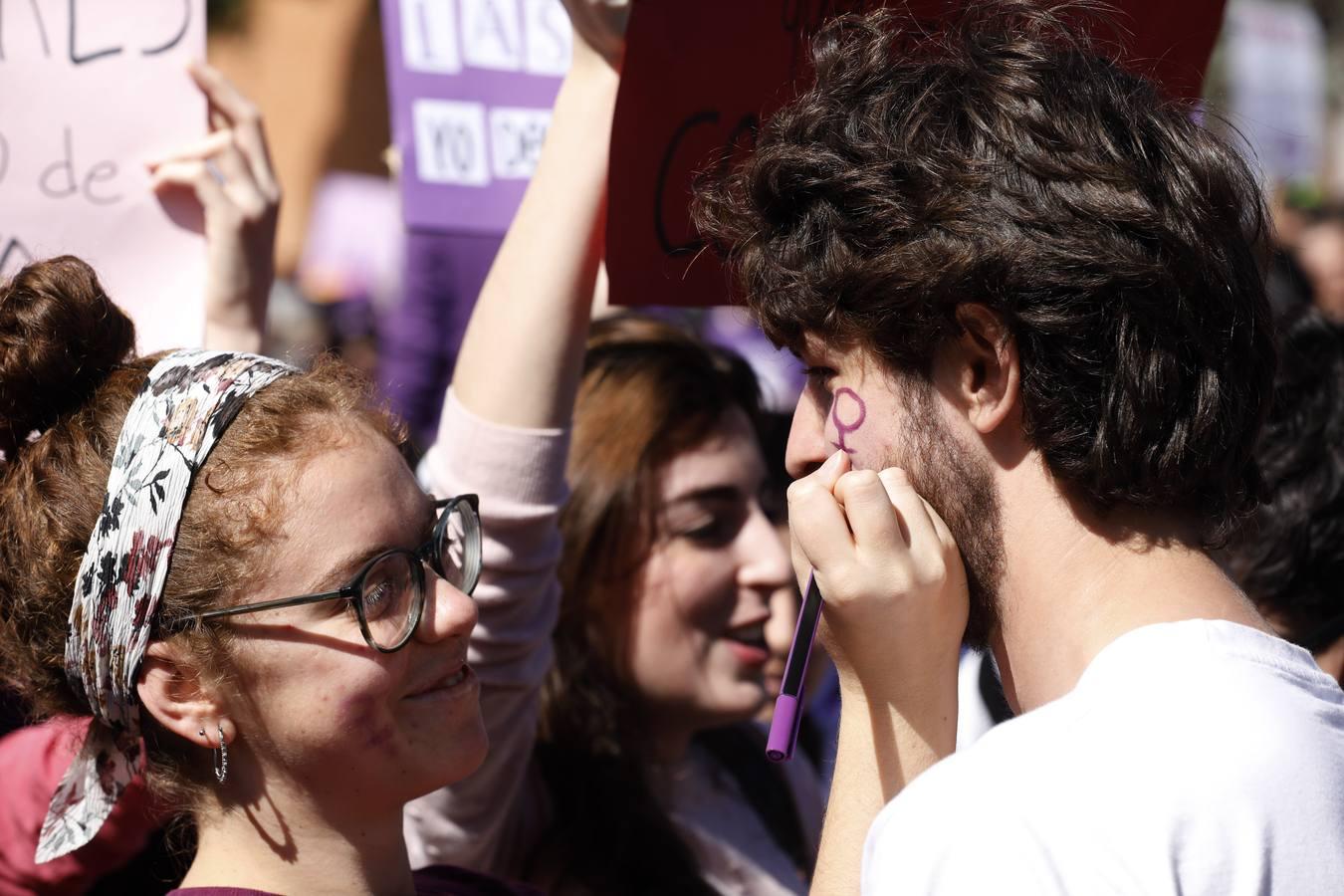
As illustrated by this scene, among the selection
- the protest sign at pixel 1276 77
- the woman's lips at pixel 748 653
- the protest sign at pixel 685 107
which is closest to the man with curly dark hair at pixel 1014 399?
the protest sign at pixel 685 107

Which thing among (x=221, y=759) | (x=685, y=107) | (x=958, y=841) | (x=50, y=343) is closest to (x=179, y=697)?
(x=221, y=759)

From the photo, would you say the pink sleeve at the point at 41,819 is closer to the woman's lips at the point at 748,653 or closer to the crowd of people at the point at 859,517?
the crowd of people at the point at 859,517

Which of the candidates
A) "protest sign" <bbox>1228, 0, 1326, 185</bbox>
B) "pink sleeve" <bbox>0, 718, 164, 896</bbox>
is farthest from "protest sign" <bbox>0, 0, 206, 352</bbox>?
"protest sign" <bbox>1228, 0, 1326, 185</bbox>

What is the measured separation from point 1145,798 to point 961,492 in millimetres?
413

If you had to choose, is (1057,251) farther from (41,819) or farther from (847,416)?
(41,819)

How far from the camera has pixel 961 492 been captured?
150 centimetres

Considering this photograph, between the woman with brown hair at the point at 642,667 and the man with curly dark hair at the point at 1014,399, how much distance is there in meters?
0.69

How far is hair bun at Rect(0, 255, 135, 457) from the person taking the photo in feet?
5.47

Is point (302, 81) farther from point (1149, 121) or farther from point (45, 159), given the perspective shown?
point (1149, 121)

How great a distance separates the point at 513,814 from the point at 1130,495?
4.16 ft

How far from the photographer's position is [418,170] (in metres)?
2.56

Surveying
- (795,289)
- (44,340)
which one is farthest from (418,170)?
(795,289)

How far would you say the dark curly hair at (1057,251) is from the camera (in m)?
1.45

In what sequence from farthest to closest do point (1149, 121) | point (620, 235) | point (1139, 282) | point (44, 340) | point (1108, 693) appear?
point (620, 235)
point (44, 340)
point (1149, 121)
point (1139, 282)
point (1108, 693)
